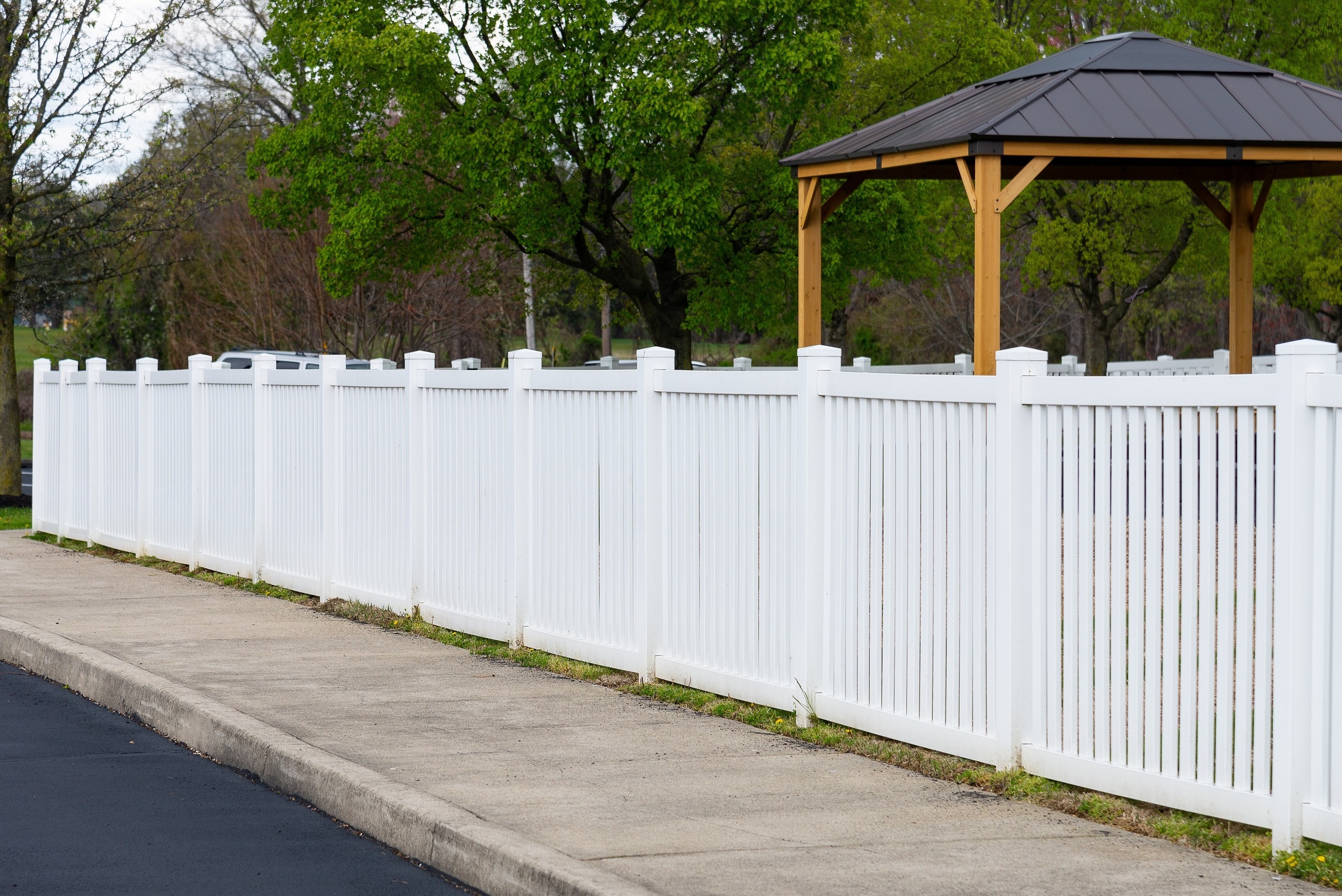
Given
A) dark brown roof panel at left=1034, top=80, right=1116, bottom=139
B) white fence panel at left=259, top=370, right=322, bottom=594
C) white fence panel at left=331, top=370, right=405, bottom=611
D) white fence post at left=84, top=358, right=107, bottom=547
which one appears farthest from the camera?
white fence post at left=84, top=358, right=107, bottom=547

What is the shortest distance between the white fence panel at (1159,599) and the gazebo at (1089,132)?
8.80 metres

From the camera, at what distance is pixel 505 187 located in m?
24.7

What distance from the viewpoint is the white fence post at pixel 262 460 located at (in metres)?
11.9

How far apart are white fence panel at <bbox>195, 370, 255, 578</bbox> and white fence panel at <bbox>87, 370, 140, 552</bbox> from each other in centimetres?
151

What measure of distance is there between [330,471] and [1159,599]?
6.74m

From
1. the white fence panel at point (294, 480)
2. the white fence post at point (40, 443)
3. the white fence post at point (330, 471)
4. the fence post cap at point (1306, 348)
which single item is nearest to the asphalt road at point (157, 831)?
the fence post cap at point (1306, 348)

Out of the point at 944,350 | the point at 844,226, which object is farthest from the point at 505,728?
the point at 944,350

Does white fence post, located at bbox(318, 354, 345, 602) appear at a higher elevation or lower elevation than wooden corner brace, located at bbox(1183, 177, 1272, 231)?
lower

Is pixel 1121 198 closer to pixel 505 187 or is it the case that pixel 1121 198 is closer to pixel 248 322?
pixel 505 187

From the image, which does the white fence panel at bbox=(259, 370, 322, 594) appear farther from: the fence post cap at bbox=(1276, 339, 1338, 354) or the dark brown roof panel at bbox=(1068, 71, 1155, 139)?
the fence post cap at bbox=(1276, 339, 1338, 354)

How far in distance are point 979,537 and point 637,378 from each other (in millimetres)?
2433

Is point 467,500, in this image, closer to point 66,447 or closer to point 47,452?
point 66,447

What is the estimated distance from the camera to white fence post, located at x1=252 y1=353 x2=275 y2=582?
11852 mm

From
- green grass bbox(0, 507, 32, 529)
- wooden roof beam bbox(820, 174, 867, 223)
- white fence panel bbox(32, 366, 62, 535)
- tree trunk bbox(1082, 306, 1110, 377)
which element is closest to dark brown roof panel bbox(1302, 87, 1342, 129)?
wooden roof beam bbox(820, 174, 867, 223)
